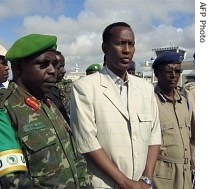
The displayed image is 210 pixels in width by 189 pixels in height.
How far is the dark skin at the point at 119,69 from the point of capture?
2307 millimetres

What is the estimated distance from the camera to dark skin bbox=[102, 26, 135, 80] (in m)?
2.48

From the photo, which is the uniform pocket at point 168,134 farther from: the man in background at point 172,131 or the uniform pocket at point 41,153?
the uniform pocket at point 41,153

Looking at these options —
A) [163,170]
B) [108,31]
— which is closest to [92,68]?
[163,170]

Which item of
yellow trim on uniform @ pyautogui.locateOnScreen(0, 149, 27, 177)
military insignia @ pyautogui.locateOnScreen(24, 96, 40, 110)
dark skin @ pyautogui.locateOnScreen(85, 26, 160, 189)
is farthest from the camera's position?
dark skin @ pyautogui.locateOnScreen(85, 26, 160, 189)

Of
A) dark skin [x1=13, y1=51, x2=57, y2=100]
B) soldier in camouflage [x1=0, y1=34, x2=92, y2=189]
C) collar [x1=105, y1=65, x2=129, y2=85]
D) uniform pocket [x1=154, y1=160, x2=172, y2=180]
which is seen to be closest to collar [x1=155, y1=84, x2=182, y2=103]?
uniform pocket [x1=154, y1=160, x2=172, y2=180]

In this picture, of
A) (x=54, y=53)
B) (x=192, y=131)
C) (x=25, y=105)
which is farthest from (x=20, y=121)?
(x=192, y=131)

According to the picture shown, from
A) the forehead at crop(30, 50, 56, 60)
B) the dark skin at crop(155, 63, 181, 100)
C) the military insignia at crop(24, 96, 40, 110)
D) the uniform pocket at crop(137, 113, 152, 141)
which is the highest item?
the forehead at crop(30, 50, 56, 60)

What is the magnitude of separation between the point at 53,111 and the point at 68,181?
0.43 meters

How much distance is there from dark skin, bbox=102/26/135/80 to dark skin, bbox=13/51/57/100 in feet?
2.02

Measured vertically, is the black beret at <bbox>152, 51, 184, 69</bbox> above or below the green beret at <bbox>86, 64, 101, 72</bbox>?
below

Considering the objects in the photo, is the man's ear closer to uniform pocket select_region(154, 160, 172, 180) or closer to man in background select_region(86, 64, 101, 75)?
uniform pocket select_region(154, 160, 172, 180)

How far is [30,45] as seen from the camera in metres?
1.92

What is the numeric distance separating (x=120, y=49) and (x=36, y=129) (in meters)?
0.97
